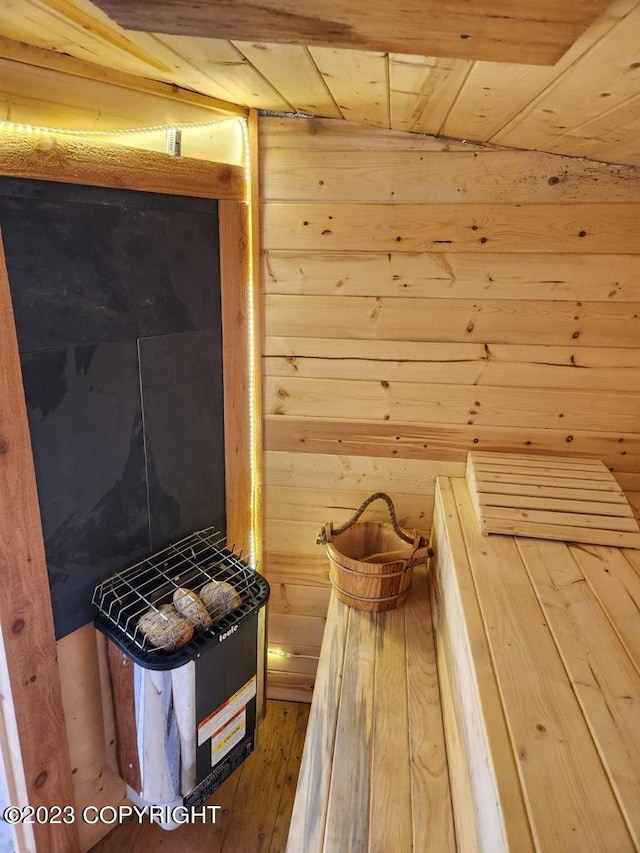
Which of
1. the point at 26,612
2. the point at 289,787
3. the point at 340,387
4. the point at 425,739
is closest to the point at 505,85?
the point at 340,387

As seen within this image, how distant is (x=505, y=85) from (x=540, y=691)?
3.99 feet

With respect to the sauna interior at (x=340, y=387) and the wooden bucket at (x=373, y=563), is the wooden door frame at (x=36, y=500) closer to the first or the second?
the sauna interior at (x=340, y=387)

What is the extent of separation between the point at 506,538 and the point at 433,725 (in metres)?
0.55

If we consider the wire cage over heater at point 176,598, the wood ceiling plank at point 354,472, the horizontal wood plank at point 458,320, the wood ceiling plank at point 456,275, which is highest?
the wood ceiling plank at point 456,275

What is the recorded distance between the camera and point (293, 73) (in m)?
1.35

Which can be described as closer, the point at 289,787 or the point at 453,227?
the point at 453,227

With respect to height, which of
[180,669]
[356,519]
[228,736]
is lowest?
[228,736]

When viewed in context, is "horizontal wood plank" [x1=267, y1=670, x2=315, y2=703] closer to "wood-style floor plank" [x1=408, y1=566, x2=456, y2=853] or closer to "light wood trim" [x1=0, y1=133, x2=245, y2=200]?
"wood-style floor plank" [x1=408, y1=566, x2=456, y2=853]

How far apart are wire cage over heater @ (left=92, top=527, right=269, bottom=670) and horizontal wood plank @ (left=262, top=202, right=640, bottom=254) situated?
1.15m

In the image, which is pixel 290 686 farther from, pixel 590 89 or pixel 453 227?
pixel 590 89

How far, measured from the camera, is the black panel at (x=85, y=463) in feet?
4.90

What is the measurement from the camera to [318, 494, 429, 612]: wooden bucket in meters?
1.87

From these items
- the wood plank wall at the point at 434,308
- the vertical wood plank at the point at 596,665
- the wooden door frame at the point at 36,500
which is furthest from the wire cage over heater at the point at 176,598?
the vertical wood plank at the point at 596,665

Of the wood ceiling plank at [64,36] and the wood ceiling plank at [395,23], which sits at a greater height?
the wood ceiling plank at [64,36]
